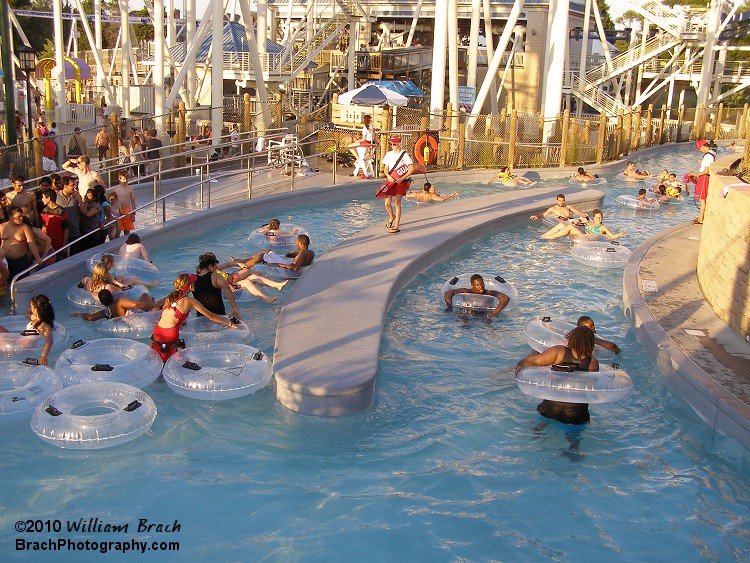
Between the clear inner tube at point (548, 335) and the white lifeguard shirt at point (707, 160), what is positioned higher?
the white lifeguard shirt at point (707, 160)

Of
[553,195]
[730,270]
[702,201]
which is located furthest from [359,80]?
[730,270]

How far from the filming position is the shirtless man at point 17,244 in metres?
10.6

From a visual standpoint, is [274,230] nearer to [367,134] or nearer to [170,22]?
[367,134]

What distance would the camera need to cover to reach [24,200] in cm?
1145

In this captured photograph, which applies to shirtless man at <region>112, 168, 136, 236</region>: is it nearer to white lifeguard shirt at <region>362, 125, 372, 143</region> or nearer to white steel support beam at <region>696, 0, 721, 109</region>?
white lifeguard shirt at <region>362, 125, 372, 143</region>

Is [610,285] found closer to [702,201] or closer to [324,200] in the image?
[702,201]

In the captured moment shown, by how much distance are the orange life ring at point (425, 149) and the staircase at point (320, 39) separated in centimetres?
1167

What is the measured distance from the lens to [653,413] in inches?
327

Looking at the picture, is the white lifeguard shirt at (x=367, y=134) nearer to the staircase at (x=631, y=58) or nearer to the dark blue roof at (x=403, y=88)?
the dark blue roof at (x=403, y=88)

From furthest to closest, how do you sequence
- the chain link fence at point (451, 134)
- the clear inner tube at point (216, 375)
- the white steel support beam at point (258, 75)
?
the white steel support beam at point (258, 75)
the chain link fence at point (451, 134)
the clear inner tube at point (216, 375)

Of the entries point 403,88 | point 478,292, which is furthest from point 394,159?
point 403,88

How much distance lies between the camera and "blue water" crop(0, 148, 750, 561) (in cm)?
608

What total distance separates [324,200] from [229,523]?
13.5 metres

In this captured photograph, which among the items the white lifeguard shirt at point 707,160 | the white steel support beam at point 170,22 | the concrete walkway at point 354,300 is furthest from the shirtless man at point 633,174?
the white steel support beam at point 170,22
